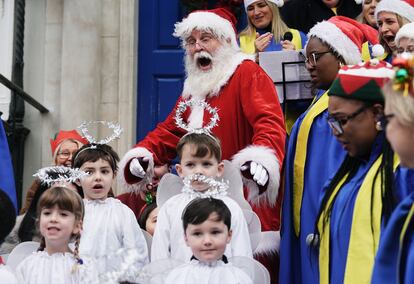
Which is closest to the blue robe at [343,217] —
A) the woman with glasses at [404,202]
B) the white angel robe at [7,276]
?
the woman with glasses at [404,202]

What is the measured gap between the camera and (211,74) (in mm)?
6902

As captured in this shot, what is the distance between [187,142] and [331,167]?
917mm

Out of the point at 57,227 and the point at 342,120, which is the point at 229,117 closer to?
the point at 57,227

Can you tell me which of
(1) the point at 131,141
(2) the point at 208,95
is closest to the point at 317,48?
(2) the point at 208,95

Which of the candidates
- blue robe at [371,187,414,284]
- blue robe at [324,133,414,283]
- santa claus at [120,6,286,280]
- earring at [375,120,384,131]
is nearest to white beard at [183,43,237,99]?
santa claus at [120,6,286,280]

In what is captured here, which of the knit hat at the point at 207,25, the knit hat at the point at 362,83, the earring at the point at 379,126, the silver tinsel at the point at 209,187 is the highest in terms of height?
the knit hat at the point at 207,25

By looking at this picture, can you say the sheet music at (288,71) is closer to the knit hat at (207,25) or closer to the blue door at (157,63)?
the knit hat at (207,25)

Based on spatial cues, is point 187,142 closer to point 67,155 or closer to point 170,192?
point 170,192

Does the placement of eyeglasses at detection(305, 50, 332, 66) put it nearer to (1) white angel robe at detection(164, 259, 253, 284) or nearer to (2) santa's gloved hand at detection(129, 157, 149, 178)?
(2) santa's gloved hand at detection(129, 157, 149, 178)

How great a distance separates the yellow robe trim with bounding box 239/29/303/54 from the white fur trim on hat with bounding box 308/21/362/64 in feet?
4.94

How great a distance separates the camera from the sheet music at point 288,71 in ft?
23.1

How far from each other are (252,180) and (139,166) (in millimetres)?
856

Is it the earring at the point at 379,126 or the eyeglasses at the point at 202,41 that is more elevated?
the eyeglasses at the point at 202,41

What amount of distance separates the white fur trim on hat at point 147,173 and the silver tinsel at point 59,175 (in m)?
0.55
